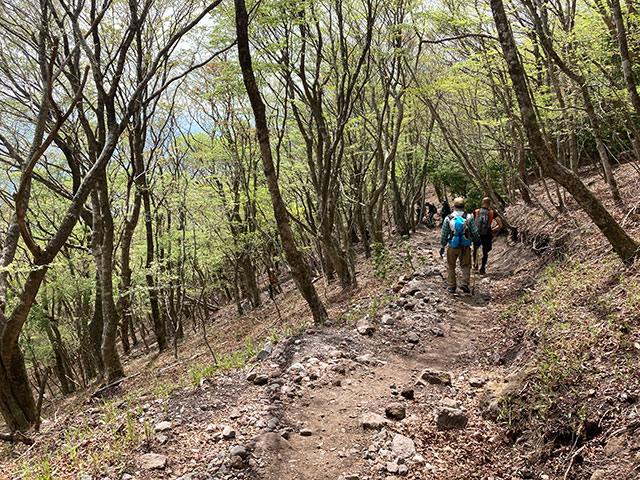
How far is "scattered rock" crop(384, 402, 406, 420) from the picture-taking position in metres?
4.12

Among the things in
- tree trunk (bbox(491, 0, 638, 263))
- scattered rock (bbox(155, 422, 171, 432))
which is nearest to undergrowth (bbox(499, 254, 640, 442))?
tree trunk (bbox(491, 0, 638, 263))

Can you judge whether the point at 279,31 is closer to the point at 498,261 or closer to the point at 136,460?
the point at 498,261

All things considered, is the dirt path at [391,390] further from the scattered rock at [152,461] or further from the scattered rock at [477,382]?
the scattered rock at [152,461]

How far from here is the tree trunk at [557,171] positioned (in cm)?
473

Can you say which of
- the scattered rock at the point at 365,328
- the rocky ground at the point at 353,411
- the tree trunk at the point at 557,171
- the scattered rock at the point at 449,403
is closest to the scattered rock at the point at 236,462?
the rocky ground at the point at 353,411

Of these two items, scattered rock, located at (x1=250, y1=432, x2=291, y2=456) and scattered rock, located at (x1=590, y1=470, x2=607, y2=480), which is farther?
scattered rock, located at (x1=250, y1=432, x2=291, y2=456)

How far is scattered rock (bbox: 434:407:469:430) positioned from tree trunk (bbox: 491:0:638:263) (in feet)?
9.36

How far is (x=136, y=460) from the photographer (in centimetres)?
361

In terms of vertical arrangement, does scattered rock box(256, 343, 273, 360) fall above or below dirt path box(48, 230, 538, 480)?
above

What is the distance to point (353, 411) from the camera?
4336 mm

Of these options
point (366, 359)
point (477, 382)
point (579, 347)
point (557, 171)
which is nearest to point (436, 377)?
point (477, 382)

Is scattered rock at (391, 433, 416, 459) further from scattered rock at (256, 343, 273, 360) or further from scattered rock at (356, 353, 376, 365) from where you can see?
scattered rock at (256, 343, 273, 360)

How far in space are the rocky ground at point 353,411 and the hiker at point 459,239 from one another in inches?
49.7

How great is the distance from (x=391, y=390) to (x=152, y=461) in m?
2.69
